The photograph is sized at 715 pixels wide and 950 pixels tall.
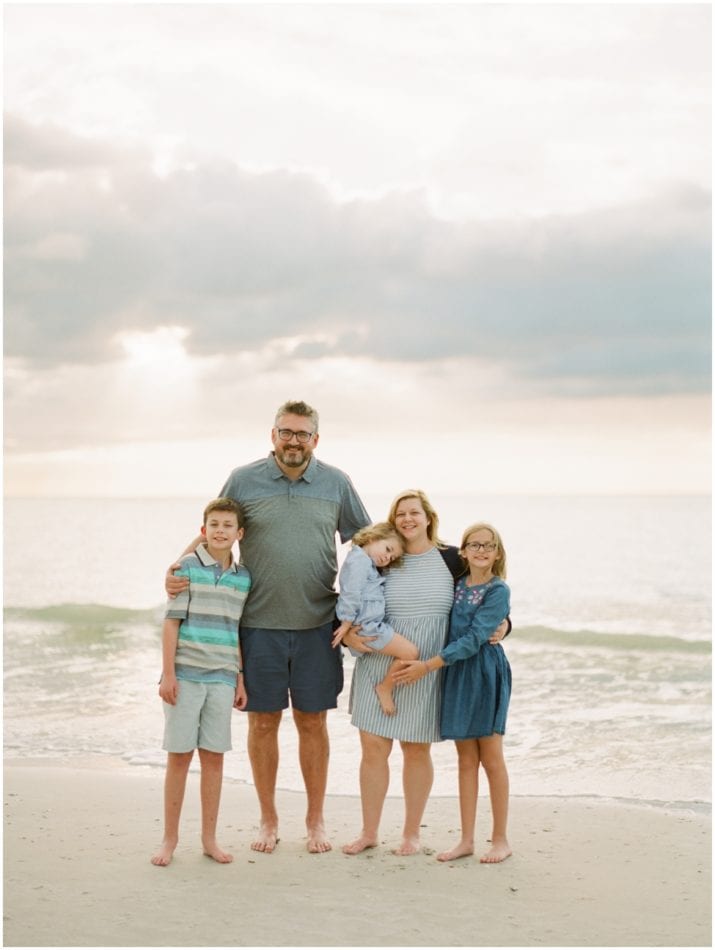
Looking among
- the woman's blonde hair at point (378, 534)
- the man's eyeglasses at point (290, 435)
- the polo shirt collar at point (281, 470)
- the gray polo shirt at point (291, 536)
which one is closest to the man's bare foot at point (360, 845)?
the gray polo shirt at point (291, 536)

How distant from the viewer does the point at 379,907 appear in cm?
425

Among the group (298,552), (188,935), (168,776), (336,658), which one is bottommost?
(188,935)

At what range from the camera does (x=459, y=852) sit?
4879 millimetres

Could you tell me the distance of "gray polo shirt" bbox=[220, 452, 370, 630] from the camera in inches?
197

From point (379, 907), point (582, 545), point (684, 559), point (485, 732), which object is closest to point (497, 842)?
point (485, 732)

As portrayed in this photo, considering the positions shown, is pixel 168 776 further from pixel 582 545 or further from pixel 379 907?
pixel 582 545

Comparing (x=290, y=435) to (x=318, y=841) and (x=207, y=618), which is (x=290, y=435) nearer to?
(x=207, y=618)

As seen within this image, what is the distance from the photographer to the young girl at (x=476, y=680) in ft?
15.7

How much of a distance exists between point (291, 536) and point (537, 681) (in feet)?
23.9

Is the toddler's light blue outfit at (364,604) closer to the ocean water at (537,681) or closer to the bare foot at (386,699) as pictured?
the bare foot at (386,699)

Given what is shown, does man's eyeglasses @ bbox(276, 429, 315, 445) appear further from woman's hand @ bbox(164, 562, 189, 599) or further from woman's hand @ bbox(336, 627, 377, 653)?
woman's hand @ bbox(336, 627, 377, 653)

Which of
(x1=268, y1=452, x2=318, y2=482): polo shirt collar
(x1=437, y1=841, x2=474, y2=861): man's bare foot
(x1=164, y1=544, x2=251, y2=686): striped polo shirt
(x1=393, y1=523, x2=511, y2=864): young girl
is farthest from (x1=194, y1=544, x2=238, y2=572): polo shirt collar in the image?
(x1=437, y1=841, x2=474, y2=861): man's bare foot

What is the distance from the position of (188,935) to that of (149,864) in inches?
34.6

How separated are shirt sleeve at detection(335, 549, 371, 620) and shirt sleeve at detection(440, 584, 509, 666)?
1.54 feet
